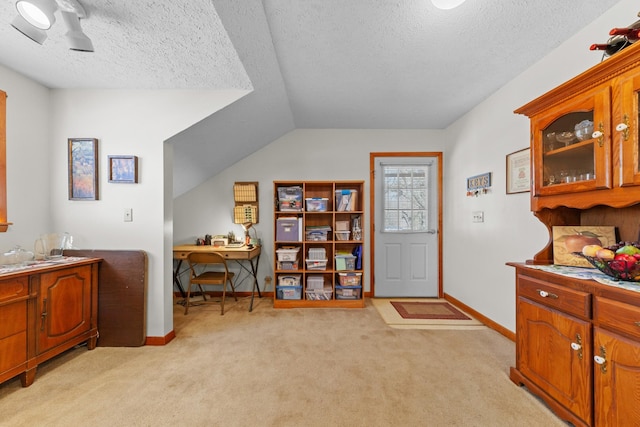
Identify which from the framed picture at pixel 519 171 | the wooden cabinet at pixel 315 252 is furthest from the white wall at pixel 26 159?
the framed picture at pixel 519 171

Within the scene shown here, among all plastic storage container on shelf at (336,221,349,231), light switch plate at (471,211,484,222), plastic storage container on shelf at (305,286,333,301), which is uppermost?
light switch plate at (471,211,484,222)

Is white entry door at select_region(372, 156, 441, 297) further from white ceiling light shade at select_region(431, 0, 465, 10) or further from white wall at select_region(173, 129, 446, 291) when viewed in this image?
white ceiling light shade at select_region(431, 0, 465, 10)

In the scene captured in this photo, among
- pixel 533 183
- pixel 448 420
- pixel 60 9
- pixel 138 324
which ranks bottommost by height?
pixel 448 420

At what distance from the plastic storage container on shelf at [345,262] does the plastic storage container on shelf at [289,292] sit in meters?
0.58

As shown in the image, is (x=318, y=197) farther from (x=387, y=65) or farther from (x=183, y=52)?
(x=183, y=52)

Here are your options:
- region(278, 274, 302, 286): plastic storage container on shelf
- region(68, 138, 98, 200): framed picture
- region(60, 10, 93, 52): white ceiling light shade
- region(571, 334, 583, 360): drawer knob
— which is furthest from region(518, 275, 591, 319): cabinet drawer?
region(68, 138, 98, 200): framed picture

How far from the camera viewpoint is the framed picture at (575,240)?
156 cm

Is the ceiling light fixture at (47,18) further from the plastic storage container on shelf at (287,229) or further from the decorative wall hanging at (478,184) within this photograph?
the decorative wall hanging at (478,184)

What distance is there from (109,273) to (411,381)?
2561 millimetres

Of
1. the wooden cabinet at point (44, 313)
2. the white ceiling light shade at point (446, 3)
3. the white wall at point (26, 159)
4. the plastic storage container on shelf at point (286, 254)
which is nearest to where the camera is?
the white ceiling light shade at point (446, 3)

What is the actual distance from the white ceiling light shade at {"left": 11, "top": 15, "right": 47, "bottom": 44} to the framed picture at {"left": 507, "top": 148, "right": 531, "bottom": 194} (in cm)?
334

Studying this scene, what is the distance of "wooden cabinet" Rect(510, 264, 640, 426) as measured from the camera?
1.15 meters

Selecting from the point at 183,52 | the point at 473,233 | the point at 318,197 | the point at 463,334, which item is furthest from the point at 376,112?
the point at 463,334

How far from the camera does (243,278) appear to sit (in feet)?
12.4
